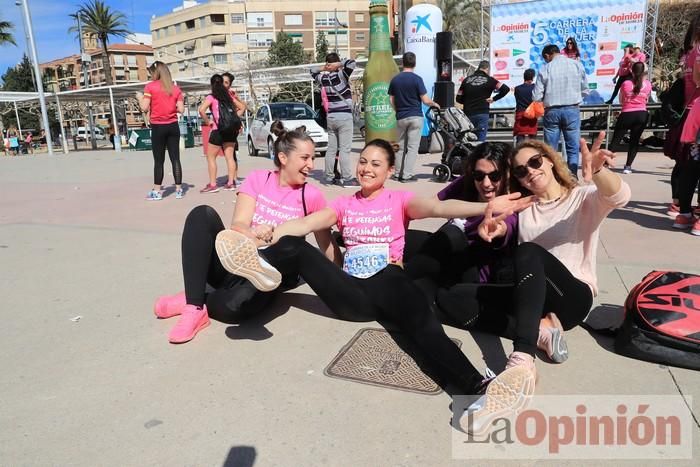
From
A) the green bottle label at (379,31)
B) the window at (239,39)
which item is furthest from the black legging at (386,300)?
the window at (239,39)

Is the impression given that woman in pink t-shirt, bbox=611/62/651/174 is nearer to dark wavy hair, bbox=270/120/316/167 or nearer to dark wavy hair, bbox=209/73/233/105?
dark wavy hair, bbox=209/73/233/105

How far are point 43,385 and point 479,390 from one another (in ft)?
7.02

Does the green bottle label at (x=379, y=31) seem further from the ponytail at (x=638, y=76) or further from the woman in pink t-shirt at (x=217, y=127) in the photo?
the ponytail at (x=638, y=76)

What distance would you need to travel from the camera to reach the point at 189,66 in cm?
7606

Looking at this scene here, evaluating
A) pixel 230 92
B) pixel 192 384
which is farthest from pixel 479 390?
pixel 230 92

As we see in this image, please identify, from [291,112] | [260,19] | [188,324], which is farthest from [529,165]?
[260,19]

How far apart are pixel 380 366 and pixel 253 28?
257 ft

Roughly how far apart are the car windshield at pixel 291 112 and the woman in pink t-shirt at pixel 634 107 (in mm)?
8826

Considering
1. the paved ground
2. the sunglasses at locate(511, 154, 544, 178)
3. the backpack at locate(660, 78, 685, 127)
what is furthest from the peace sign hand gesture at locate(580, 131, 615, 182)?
the backpack at locate(660, 78, 685, 127)

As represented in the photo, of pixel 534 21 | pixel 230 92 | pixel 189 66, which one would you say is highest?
pixel 189 66

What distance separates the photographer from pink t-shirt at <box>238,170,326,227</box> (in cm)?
321

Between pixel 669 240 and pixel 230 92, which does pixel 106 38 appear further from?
pixel 669 240

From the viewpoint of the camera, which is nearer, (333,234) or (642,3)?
(333,234)

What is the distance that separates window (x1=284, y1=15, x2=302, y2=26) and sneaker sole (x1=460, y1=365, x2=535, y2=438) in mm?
78675
